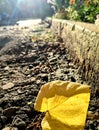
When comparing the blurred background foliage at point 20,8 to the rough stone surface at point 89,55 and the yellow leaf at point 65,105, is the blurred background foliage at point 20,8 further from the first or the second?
the yellow leaf at point 65,105

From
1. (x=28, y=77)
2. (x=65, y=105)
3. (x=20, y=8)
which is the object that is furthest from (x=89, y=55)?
(x=20, y=8)

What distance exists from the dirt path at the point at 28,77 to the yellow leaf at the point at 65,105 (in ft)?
1.12

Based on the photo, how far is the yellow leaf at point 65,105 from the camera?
1250mm

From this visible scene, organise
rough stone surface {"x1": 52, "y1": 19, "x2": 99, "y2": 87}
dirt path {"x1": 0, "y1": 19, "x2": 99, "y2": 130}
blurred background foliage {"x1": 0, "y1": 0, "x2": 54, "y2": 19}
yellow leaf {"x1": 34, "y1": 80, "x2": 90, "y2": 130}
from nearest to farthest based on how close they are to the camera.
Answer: yellow leaf {"x1": 34, "y1": 80, "x2": 90, "y2": 130} < dirt path {"x1": 0, "y1": 19, "x2": 99, "y2": 130} < rough stone surface {"x1": 52, "y1": 19, "x2": 99, "y2": 87} < blurred background foliage {"x1": 0, "y1": 0, "x2": 54, "y2": 19}

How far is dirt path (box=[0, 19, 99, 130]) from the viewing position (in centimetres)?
176

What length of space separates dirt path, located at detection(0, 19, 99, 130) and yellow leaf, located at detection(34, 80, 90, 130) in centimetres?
34

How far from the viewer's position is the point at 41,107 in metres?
1.34

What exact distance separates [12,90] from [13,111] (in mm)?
526

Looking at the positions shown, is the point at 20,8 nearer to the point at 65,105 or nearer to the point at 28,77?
the point at 28,77

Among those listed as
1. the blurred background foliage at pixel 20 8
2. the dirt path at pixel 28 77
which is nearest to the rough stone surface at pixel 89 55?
the dirt path at pixel 28 77

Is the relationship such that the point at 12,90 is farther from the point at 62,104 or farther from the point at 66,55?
the point at 66,55

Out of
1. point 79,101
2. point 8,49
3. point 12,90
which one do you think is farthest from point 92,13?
point 79,101

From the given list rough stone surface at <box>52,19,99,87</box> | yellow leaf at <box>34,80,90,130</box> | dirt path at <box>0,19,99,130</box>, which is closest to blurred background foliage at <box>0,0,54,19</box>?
dirt path at <box>0,19,99,130</box>

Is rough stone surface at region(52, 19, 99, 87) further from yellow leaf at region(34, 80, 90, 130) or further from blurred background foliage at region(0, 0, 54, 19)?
blurred background foliage at region(0, 0, 54, 19)
